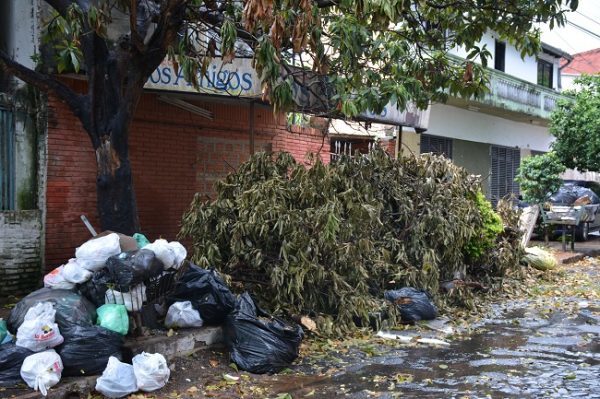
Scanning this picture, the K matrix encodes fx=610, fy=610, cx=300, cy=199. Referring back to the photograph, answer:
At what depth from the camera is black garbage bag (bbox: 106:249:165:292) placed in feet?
16.5

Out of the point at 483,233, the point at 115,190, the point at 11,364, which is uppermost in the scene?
the point at 115,190

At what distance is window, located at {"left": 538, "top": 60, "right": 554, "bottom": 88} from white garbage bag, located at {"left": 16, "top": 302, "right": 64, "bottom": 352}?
81.8 feet

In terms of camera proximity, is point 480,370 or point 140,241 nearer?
point 480,370

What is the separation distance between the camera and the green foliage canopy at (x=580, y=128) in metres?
16.8

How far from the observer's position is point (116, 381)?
15.1 feet

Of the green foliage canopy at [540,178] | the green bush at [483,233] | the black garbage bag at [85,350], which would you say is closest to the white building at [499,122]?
the green foliage canopy at [540,178]

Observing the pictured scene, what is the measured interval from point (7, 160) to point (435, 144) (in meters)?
14.1

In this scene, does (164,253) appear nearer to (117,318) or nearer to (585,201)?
(117,318)

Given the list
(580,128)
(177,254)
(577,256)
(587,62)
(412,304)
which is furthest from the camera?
(587,62)

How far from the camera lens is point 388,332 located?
7.06 m

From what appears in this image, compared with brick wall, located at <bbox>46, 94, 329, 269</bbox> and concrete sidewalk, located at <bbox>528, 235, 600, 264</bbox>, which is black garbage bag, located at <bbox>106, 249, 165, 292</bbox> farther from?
concrete sidewalk, located at <bbox>528, 235, 600, 264</bbox>

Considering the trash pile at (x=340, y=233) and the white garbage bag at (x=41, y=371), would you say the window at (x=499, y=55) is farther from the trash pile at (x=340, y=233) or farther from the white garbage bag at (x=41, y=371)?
the white garbage bag at (x=41, y=371)

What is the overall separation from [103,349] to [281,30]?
296 cm

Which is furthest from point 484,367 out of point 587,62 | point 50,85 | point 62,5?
point 587,62
